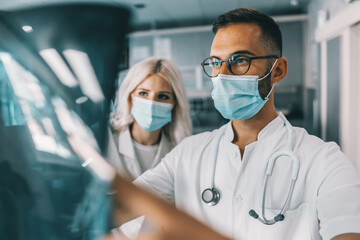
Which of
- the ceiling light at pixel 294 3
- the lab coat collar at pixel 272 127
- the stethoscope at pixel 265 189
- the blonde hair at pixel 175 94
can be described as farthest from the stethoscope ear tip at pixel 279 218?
the ceiling light at pixel 294 3

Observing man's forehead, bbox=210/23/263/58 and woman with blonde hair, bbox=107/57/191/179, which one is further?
woman with blonde hair, bbox=107/57/191/179

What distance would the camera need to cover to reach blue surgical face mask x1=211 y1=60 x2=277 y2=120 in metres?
0.40

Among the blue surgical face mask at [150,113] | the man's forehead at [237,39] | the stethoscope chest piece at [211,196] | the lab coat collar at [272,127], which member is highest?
the man's forehead at [237,39]

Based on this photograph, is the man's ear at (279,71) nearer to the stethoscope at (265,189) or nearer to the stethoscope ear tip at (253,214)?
the stethoscope at (265,189)

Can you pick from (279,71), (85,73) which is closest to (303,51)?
(279,71)

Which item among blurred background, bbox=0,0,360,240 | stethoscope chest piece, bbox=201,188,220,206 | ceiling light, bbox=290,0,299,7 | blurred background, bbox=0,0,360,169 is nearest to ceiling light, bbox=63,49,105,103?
blurred background, bbox=0,0,360,240

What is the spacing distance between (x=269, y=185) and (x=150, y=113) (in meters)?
0.24

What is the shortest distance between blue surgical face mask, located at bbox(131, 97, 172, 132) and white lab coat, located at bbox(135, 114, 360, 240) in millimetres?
81

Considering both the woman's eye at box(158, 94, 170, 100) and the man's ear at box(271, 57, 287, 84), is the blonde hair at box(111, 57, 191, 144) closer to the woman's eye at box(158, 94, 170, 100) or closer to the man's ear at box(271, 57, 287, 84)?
the woman's eye at box(158, 94, 170, 100)

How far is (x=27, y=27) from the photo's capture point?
13.3 inches

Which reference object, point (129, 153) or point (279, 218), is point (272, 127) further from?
point (129, 153)

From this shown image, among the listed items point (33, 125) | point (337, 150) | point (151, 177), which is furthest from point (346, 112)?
point (33, 125)

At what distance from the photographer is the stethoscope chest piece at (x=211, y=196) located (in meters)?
0.43

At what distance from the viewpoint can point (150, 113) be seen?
51 cm
